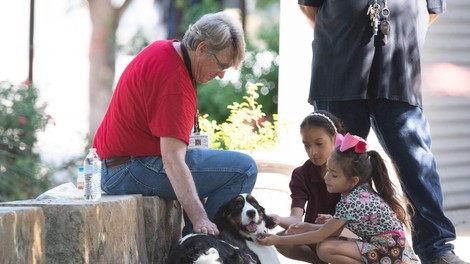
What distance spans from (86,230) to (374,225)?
1.46m

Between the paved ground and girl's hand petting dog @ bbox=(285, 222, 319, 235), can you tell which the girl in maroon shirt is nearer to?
girl's hand petting dog @ bbox=(285, 222, 319, 235)

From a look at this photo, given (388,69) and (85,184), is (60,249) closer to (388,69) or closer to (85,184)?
(85,184)

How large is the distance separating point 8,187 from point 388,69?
3.65m

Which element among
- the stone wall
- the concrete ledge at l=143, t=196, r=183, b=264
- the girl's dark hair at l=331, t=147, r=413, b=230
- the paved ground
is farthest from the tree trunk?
the girl's dark hair at l=331, t=147, r=413, b=230

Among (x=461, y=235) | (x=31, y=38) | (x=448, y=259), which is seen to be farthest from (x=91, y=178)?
(x=31, y=38)

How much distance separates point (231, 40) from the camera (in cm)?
546

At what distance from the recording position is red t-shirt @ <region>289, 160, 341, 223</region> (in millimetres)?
5902

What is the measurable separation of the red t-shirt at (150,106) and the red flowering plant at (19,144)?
9.46 feet

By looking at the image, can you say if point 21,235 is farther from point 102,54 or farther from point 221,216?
point 102,54

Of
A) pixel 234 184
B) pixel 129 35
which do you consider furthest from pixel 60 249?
pixel 129 35

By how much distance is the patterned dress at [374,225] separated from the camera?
5.29 metres

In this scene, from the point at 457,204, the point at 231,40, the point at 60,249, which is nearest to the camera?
the point at 60,249

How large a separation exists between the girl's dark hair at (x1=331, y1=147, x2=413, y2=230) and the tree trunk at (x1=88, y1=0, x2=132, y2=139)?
21.3ft

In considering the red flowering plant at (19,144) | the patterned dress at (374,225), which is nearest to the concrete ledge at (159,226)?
the patterned dress at (374,225)
